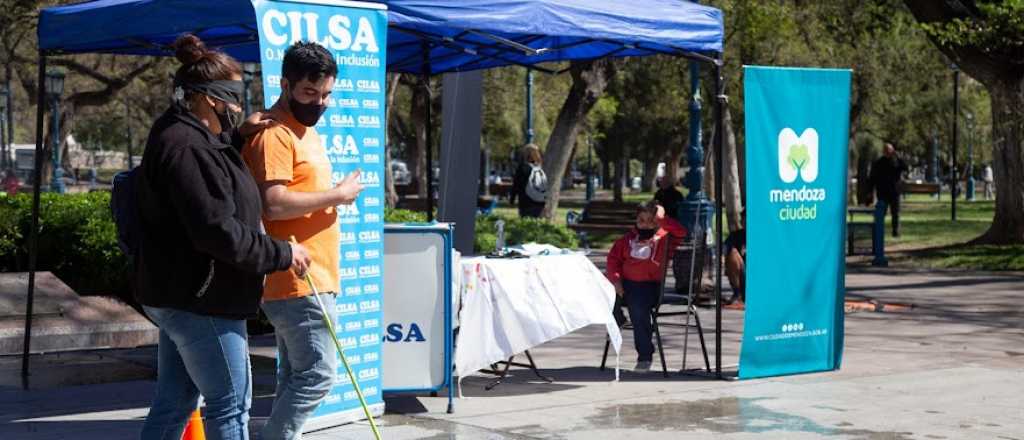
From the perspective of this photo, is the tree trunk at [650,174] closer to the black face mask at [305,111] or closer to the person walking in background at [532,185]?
the person walking in background at [532,185]

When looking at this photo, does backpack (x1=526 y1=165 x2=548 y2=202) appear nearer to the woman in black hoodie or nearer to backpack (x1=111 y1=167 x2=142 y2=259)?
backpack (x1=111 y1=167 x2=142 y2=259)

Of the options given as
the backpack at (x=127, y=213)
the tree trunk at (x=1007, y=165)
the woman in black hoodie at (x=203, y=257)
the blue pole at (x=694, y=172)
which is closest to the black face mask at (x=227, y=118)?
the woman in black hoodie at (x=203, y=257)

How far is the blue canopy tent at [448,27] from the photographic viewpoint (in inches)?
309

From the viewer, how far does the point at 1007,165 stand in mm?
22438

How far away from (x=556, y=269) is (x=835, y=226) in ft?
7.25

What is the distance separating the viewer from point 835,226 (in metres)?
9.94

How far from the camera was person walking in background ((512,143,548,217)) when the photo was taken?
1983 centimetres

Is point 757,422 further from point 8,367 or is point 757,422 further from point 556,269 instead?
point 8,367

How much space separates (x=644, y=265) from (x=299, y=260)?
5145 millimetres

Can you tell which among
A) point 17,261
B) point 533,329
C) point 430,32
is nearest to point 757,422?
point 533,329

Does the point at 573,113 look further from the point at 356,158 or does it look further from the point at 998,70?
the point at 356,158

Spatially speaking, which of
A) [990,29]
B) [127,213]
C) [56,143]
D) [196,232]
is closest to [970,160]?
[56,143]

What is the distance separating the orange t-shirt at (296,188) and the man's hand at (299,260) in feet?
1.73

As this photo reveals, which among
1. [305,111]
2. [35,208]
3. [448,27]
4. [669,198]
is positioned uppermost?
[448,27]
